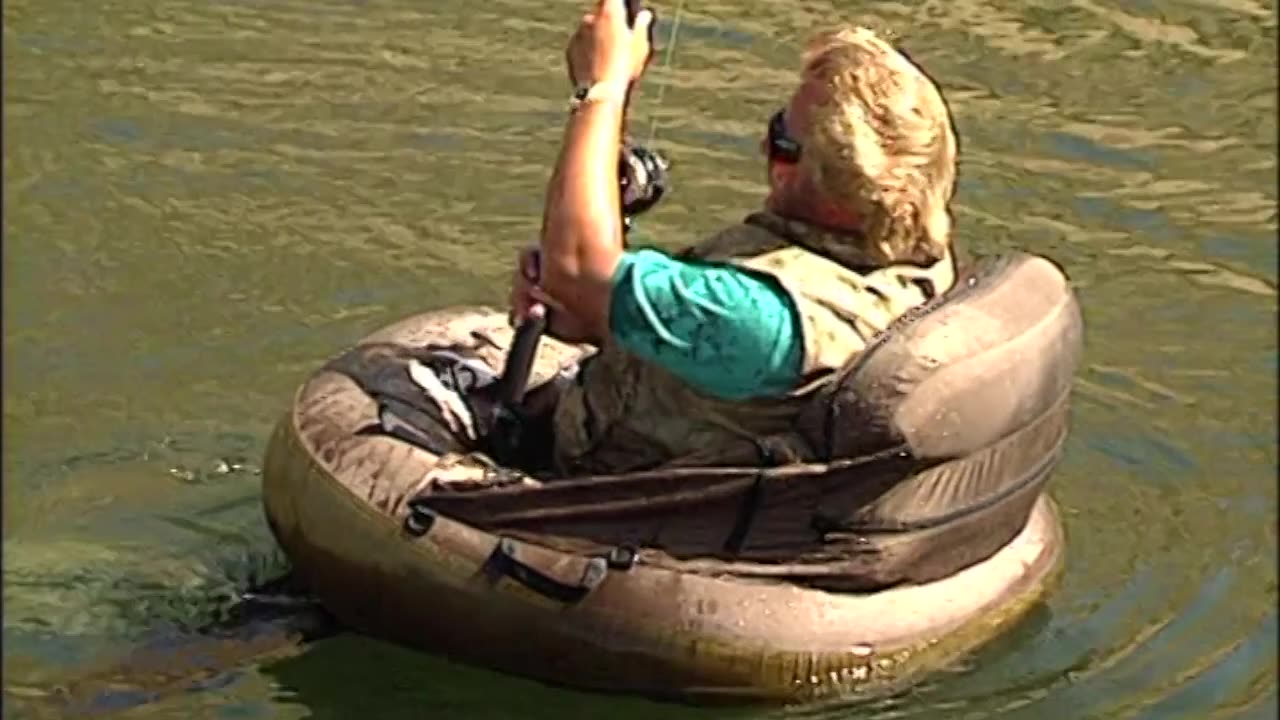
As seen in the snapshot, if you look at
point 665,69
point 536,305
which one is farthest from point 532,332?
point 665,69

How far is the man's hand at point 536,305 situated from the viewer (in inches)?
227

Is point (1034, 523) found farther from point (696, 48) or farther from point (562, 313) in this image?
point (696, 48)

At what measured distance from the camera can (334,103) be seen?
9.82m

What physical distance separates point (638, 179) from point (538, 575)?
956 mm

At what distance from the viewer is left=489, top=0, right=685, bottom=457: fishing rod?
240 inches

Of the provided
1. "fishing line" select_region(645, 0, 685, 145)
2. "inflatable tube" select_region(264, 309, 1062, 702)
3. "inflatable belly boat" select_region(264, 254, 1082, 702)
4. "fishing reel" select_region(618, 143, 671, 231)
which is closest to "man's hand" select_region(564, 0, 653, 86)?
"fishing reel" select_region(618, 143, 671, 231)

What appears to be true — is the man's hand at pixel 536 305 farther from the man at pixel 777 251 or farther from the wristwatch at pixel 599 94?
the wristwatch at pixel 599 94

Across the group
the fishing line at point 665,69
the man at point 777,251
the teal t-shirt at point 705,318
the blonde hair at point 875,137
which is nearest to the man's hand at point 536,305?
the man at point 777,251

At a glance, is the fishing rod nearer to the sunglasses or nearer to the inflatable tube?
the inflatable tube


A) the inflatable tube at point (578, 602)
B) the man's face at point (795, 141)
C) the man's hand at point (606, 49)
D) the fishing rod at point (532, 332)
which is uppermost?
the man's hand at point (606, 49)

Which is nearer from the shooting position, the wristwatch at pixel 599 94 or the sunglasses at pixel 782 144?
the sunglasses at pixel 782 144

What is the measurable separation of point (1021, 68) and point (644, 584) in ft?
17.6

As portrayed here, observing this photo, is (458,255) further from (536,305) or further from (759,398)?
(759,398)

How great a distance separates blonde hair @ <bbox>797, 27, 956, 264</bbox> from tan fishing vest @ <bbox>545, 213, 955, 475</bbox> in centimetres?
12
